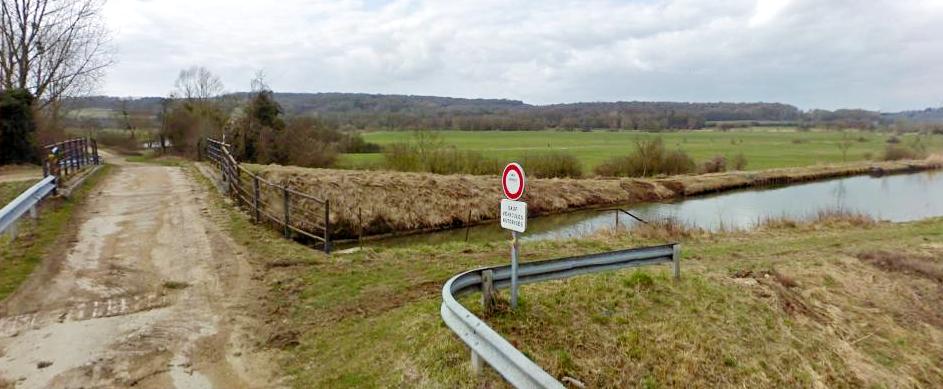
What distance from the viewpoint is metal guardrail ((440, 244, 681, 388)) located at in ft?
12.5

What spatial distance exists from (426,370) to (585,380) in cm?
155

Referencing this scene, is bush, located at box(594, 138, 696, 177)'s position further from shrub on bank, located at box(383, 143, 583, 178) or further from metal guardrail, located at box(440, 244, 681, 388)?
metal guardrail, located at box(440, 244, 681, 388)

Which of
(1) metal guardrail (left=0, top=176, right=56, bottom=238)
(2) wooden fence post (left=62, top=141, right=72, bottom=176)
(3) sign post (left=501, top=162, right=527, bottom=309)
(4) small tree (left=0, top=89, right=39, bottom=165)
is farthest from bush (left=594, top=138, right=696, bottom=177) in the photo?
(3) sign post (left=501, top=162, right=527, bottom=309)

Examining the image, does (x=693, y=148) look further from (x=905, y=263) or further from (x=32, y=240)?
(x=32, y=240)

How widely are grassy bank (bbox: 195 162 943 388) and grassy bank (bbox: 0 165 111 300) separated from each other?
10.2ft

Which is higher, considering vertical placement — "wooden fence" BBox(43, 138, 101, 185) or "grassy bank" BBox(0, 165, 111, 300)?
"wooden fence" BBox(43, 138, 101, 185)

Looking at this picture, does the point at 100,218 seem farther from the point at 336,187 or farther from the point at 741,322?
the point at 741,322

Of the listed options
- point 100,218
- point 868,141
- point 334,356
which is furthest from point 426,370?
point 868,141

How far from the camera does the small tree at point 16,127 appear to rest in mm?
21859

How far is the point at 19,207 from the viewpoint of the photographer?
10.1 metres

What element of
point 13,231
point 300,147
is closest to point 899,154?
point 300,147

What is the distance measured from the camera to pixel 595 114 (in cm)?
11288

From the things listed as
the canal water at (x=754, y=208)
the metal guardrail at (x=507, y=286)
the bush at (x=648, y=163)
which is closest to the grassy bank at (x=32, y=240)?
the metal guardrail at (x=507, y=286)

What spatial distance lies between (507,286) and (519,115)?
100482 mm
